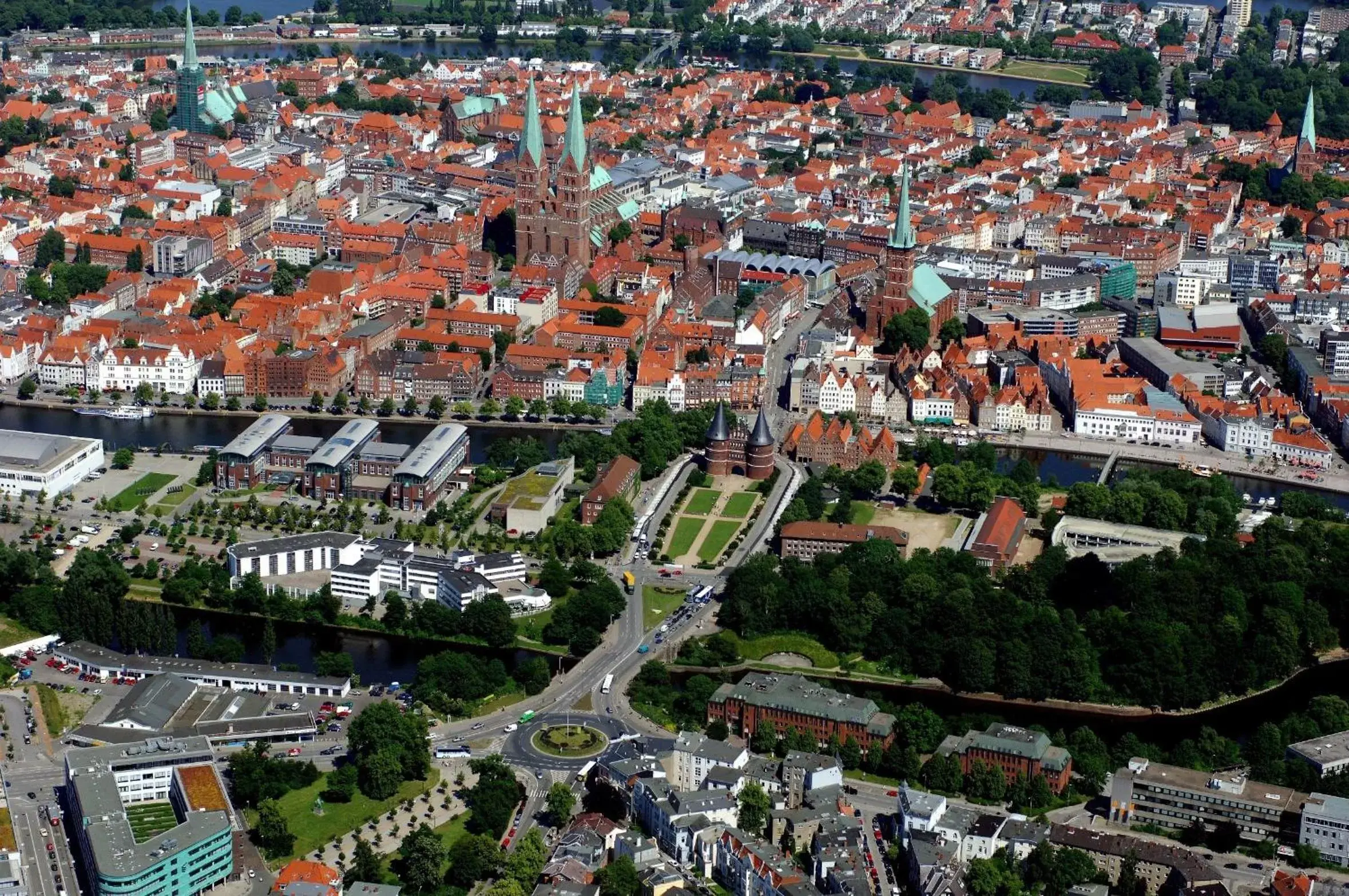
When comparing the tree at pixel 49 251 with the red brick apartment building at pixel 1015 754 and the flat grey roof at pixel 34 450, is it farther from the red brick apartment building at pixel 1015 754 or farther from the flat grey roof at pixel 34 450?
the red brick apartment building at pixel 1015 754

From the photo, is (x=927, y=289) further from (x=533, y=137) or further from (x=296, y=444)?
(x=296, y=444)

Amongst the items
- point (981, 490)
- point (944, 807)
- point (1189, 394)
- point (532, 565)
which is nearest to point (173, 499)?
point (532, 565)

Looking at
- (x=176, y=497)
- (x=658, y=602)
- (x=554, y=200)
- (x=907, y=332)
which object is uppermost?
(x=554, y=200)

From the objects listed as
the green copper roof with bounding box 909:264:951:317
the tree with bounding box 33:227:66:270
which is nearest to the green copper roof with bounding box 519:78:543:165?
the green copper roof with bounding box 909:264:951:317

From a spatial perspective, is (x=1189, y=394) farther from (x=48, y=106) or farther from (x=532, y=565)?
(x=48, y=106)

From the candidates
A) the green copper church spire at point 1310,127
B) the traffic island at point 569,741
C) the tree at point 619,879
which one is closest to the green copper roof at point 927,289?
the green copper church spire at point 1310,127

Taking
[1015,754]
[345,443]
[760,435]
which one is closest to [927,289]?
[760,435]
